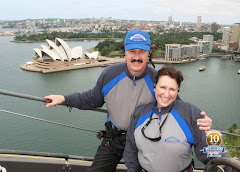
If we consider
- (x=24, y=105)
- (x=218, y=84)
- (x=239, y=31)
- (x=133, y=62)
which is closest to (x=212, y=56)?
(x=239, y=31)

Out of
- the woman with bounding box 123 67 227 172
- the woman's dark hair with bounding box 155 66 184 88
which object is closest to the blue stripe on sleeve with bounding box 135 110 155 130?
the woman with bounding box 123 67 227 172

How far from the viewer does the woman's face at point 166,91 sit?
572 millimetres

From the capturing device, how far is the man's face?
0.66 m

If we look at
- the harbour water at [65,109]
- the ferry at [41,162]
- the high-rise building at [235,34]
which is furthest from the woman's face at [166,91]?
the high-rise building at [235,34]

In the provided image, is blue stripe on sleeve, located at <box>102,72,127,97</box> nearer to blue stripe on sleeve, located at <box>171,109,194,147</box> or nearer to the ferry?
the ferry

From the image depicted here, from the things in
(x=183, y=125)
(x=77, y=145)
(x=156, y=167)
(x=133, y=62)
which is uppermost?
(x=133, y=62)

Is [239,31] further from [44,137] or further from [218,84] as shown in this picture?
[44,137]

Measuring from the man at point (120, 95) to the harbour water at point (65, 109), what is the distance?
0.86m

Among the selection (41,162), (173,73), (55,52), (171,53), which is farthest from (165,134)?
(171,53)

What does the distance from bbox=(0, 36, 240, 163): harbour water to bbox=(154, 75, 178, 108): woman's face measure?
926mm

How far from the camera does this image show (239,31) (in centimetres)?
2339

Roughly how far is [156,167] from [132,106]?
19 cm

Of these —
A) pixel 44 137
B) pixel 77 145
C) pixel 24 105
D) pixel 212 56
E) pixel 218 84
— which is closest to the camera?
pixel 77 145

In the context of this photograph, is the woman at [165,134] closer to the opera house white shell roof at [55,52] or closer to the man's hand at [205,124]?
the man's hand at [205,124]
